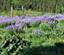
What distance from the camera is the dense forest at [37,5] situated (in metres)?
26.8

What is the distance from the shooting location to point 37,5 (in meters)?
28.1

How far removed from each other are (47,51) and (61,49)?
2.22 feet

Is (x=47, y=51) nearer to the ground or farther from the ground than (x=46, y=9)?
farther from the ground

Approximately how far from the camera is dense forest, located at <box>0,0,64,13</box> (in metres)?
26.8

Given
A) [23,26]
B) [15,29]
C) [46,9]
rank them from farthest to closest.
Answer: [46,9] < [23,26] < [15,29]

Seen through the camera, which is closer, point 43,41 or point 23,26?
point 43,41

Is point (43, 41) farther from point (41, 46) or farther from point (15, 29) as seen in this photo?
point (15, 29)

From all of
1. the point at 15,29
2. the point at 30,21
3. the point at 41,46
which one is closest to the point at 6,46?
the point at 41,46

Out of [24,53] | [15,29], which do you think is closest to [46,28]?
[15,29]

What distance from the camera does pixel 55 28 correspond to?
44.5 ft

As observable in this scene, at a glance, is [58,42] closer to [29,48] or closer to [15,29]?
[29,48]

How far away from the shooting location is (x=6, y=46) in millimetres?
8516

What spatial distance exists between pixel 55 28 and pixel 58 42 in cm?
249

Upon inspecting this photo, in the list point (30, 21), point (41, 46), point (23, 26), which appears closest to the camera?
point (41, 46)
